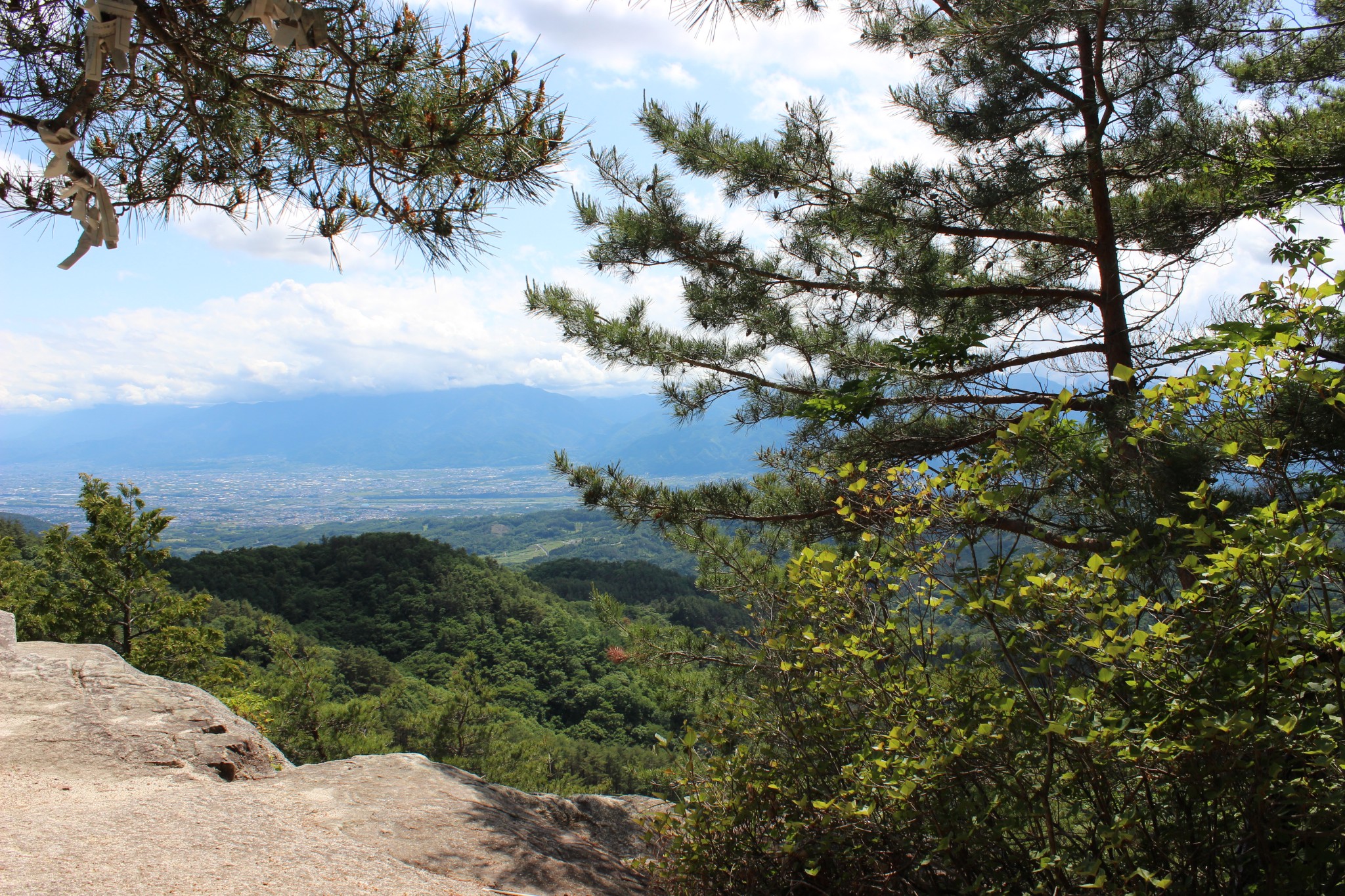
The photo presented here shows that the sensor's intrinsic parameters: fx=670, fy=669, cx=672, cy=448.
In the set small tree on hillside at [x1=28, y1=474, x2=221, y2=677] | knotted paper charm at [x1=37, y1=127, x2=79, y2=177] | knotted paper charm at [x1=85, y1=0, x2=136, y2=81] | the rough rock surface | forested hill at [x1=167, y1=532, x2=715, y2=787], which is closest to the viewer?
knotted paper charm at [x1=85, y1=0, x2=136, y2=81]

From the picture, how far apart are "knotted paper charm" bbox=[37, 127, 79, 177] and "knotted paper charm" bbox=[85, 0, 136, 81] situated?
200 mm

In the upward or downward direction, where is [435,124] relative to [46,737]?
upward

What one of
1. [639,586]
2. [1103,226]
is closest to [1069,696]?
[1103,226]

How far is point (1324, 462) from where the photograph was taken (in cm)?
208

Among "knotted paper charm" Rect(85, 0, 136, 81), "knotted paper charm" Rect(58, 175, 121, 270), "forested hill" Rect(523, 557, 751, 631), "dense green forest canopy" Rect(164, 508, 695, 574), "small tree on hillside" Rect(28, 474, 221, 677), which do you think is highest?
"knotted paper charm" Rect(85, 0, 136, 81)

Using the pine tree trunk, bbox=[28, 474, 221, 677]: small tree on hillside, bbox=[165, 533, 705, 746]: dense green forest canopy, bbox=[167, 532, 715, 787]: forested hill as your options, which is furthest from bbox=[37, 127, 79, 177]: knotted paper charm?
bbox=[165, 533, 705, 746]: dense green forest canopy

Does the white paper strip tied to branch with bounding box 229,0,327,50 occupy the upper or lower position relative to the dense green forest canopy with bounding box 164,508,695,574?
upper

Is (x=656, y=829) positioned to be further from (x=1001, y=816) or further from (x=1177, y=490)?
(x=1177, y=490)

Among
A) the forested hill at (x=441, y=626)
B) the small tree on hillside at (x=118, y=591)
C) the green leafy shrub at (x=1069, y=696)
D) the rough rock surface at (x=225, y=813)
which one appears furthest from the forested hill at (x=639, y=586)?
the green leafy shrub at (x=1069, y=696)

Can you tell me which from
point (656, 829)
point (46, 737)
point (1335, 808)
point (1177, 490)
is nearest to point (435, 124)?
point (656, 829)

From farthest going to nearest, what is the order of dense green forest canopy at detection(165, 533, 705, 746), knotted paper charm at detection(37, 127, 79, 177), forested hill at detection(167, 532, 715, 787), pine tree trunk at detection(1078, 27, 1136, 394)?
dense green forest canopy at detection(165, 533, 705, 746) → forested hill at detection(167, 532, 715, 787) → pine tree trunk at detection(1078, 27, 1136, 394) → knotted paper charm at detection(37, 127, 79, 177)

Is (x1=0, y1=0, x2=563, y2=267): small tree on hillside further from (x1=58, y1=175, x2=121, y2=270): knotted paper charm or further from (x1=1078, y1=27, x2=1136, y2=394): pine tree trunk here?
(x1=1078, y1=27, x2=1136, y2=394): pine tree trunk

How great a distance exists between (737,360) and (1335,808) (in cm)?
384

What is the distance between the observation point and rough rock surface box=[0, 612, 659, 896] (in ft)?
6.93
